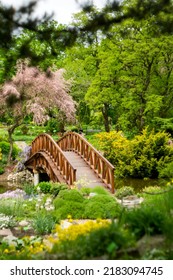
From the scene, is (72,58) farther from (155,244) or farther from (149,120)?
(155,244)

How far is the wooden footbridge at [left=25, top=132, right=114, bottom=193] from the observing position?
1504 centimetres

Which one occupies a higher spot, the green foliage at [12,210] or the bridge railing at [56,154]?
the bridge railing at [56,154]

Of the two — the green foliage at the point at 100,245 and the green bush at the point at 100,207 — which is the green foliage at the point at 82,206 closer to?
the green bush at the point at 100,207

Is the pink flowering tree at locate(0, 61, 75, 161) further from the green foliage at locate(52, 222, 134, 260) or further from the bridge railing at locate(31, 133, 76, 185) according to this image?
the green foliage at locate(52, 222, 134, 260)

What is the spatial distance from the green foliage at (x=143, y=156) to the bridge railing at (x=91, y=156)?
1.99 meters

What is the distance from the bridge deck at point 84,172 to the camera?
1471 cm

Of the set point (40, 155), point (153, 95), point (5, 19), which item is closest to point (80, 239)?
point (5, 19)

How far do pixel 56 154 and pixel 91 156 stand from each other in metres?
2.00

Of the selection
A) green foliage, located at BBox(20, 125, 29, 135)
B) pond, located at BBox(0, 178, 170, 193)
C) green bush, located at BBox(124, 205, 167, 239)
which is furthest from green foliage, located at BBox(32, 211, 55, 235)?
green foliage, located at BBox(20, 125, 29, 135)

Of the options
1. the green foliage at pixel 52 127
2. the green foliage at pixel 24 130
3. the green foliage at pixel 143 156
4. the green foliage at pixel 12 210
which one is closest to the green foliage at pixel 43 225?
the green foliage at pixel 12 210

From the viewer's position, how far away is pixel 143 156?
63.6 ft

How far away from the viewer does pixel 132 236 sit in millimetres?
4246

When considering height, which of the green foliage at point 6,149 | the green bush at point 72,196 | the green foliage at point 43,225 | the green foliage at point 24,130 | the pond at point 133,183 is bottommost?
the pond at point 133,183
